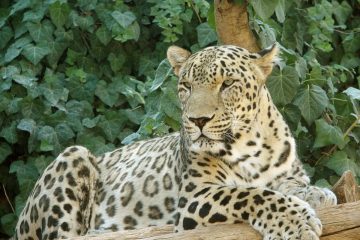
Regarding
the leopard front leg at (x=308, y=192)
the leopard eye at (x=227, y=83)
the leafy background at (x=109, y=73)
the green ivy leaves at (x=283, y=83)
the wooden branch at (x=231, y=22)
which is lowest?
the leafy background at (x=109, y=73)

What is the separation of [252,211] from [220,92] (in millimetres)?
1018

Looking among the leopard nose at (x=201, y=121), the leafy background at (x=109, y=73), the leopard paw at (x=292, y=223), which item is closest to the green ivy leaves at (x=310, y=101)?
the leafy background at (x=109, y=73)

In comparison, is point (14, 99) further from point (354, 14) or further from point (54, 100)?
point (354, 14)

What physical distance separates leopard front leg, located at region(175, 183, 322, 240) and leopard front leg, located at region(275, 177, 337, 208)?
430 mm

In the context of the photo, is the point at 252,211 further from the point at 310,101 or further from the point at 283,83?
the point at 310,101

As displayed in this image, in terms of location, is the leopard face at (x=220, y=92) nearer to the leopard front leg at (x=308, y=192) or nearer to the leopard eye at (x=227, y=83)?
the leopard eye at (x=227, y=83)

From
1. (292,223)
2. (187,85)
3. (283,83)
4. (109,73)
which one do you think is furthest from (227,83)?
(109,73)

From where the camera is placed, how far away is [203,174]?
7.54 meters

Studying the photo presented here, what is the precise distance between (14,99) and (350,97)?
3735 mm

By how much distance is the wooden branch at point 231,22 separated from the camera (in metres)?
8.94

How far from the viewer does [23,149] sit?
480 inches

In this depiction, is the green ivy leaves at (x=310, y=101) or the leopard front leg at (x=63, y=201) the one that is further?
the green ivy leaves at (x=310, y=101)

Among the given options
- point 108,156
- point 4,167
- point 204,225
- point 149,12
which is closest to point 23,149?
point 4,167

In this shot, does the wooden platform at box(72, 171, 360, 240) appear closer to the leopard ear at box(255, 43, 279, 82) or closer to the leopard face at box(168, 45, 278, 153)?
the leopard face at box(168, 45, 278, 153)
